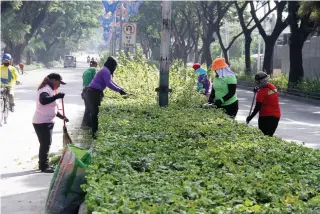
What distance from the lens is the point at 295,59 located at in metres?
36.0

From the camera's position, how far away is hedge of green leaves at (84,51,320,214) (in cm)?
439

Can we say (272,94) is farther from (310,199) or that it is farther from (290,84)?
(290,84)

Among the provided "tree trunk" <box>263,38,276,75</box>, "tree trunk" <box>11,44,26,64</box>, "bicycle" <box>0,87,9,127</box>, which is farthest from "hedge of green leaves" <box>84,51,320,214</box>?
"tree trunk" <box>11,44,26,64</box>

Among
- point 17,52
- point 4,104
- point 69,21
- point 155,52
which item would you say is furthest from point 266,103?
point 69,21

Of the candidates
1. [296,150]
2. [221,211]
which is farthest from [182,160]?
[221,211]

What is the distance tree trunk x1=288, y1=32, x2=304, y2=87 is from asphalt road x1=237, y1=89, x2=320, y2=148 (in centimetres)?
551

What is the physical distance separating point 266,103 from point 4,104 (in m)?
9.27

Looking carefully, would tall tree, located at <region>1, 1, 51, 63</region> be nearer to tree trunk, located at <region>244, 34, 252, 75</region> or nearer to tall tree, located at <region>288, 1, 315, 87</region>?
tree trunk, located at <region>244, 34, 252, 75</region>

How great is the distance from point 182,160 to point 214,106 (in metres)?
5.69

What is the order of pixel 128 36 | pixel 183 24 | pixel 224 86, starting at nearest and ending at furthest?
pixel 224 86 → pixel 128 36 → pixel 183 24

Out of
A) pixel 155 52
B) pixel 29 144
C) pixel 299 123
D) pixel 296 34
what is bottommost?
pixel 155 52

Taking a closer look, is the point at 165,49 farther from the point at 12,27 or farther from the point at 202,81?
the point at 12,27

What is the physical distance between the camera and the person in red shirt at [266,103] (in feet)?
33.7

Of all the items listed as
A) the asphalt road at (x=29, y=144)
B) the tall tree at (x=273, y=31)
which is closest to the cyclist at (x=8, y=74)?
the asphalt road at (x=29, y=144)
